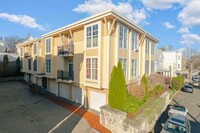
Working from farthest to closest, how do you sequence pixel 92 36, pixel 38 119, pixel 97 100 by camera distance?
pixel 97 100 < pixel 92 36 < pixel 38 119

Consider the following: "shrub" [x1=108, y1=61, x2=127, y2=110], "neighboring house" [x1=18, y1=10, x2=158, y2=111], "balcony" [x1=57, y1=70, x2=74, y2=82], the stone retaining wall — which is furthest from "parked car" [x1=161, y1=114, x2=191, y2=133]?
"balcony" [x1=57, y1=70, x2=74, y2=82]

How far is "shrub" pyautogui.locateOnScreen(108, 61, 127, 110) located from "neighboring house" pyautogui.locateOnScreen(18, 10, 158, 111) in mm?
929

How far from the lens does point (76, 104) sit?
53.5ft

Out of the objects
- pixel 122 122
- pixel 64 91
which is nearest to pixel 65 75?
pixel 64 91

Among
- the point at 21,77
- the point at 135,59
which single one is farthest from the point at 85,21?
the point at 21,77

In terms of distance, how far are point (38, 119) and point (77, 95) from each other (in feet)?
17.2

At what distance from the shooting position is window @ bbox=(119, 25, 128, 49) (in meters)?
13.7

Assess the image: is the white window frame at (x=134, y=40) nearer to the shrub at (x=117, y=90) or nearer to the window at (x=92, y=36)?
the window at (x=92, y=36)

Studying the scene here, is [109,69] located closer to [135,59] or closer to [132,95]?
[132,95]

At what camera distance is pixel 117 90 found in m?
11.6

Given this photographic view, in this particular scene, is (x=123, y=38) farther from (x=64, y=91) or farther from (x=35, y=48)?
(x=35, y=48)

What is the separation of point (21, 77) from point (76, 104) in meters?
23.5

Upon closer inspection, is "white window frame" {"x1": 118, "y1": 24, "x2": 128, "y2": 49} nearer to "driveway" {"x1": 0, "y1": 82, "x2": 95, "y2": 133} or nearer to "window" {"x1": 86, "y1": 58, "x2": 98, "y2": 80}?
"window" {"x1": 86, "y1": 58, "x2": 98, "y2": 80}

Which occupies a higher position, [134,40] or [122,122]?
[134,40]
